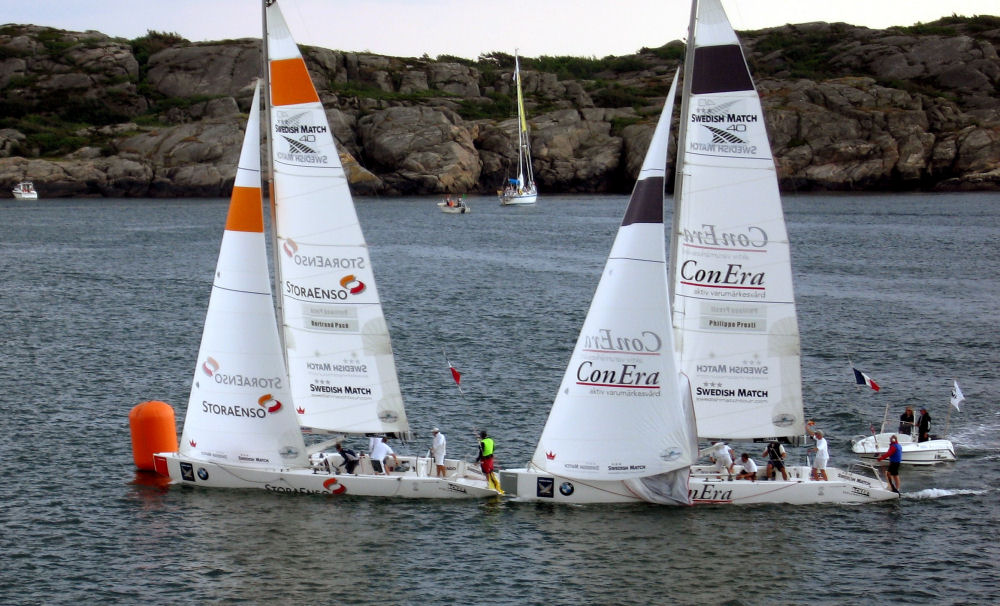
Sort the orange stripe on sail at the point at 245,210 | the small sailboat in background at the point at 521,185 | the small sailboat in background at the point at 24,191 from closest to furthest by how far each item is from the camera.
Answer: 1. the orange stripe on sail at the point at 245,210
2. the small sailboat in background at the point at 521,185
3. the small sailboat in background at the point at 24,191

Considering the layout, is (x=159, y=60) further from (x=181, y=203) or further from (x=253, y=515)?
(x=253, y=515)

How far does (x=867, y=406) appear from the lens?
132ft

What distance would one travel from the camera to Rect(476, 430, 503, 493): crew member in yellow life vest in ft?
92.5

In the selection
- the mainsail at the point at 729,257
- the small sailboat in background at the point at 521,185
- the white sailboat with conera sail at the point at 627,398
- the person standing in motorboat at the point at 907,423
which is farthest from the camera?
the small sailboat in background at the point at 521,185

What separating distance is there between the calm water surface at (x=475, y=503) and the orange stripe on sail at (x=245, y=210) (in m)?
6.95

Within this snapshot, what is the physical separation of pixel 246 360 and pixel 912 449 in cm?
1963

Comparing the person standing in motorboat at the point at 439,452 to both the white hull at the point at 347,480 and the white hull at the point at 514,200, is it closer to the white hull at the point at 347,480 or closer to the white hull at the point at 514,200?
the white hull at the point at 347,480

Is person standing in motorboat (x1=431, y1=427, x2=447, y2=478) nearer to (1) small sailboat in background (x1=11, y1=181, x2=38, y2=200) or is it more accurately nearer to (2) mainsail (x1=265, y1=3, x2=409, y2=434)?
(2) mainsail (x1=265, y1=3, x2=409, y2=434)

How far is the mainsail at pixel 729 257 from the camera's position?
1040 inches

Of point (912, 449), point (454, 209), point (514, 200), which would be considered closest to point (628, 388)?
point (912, 449)

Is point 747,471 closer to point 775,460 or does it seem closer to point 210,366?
point 775,460

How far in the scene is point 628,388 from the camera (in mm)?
27141

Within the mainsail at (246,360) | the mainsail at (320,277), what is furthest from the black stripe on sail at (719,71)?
the mainsail at (246,360)

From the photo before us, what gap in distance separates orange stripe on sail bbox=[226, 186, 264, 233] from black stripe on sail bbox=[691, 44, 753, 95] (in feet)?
37.2
